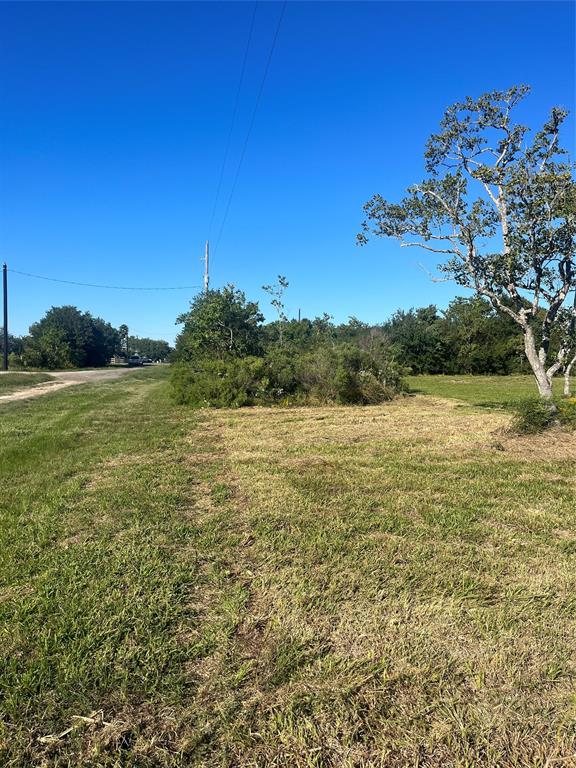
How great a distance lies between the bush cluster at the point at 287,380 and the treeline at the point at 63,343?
3805 centimetres

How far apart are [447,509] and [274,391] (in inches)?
430

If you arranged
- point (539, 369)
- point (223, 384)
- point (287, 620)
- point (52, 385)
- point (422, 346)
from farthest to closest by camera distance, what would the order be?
point (422, 346) → point (52, 385) → point (223, 384) → point (539, 369) → point (287, 620)

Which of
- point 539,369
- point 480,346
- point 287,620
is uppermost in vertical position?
point 480,346

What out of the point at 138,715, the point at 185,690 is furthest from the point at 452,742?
the point at 138,715

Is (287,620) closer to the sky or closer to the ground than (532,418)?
closer to the ground

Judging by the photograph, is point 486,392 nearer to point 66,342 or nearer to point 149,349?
point 66,342

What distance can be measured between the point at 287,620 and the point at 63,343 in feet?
187

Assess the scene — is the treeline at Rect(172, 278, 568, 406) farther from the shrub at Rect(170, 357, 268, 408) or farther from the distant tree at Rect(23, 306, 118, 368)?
the distant tree at Rect(23, 306, 118, 368)

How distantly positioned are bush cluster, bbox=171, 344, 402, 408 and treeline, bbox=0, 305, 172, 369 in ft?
125

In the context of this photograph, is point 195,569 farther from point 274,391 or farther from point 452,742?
point 274,391

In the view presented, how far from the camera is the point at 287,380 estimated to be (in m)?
15.4

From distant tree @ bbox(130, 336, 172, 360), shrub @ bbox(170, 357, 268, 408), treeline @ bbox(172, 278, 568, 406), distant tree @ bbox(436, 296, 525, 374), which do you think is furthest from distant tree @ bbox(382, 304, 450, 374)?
distant tree @ bbox(130, 336, 172, 360)

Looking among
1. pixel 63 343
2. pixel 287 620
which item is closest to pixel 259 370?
pixel 287 620

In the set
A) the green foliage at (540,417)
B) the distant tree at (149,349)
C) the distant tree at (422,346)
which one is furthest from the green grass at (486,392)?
the distant tree at (149,349)
